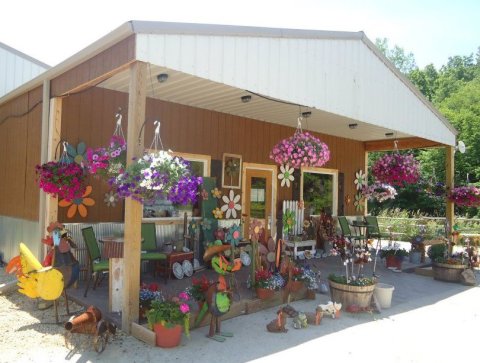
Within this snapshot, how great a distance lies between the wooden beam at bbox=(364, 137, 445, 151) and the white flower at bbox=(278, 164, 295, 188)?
2.78m

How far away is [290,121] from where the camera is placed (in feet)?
26.7

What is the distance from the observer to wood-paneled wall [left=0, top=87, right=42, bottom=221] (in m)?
6.09

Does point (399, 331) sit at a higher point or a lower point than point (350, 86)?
lower

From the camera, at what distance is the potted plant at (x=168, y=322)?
11.8 ft

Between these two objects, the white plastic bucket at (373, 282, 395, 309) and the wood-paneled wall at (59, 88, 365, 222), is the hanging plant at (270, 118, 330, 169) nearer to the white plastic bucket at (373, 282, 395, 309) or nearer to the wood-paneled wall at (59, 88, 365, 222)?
the white plastic bucket at (373, 282, 395, 309)

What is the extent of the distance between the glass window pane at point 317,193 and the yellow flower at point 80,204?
4680mm

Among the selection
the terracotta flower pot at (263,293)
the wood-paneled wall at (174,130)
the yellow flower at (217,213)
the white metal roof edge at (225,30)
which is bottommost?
the terracotta flower pot at (263,293)

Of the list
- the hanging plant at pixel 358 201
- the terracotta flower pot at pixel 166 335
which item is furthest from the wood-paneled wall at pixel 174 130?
the terracotta flower pot at pixel 166 335

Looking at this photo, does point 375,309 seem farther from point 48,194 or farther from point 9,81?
point 9,81

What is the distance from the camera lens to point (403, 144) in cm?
952

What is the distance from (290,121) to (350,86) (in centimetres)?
203

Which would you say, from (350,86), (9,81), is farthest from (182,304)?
(9,81)

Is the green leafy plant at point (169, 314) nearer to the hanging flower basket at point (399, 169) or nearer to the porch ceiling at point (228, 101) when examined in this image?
the porch ceiling at point (228, 101)

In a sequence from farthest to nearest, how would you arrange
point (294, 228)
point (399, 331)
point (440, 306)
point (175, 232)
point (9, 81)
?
1. point (9, 81)
2. point (294, 228)
3. point (175, 232)
4. point (440, 306)
5. point (399, 331)
